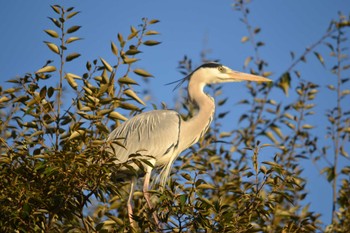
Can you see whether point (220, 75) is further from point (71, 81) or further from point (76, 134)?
point (76, 134)

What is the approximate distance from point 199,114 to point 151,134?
502mm

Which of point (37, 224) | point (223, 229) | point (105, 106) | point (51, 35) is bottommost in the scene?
point (37, 224)

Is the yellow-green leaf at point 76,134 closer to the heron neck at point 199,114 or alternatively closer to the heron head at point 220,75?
the heron neck at point 199,114

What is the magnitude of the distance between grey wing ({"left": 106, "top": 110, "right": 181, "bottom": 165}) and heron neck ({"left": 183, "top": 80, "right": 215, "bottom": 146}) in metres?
0.12

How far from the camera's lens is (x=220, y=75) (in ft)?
21.8

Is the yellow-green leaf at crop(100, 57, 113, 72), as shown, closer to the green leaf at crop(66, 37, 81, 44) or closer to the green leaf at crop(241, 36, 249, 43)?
the green leaf at crop(66, 37, 81, 44)

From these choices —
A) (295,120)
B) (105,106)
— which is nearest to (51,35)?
(105,106)

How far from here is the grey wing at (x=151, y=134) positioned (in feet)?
19.9

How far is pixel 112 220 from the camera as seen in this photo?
13.8 ft

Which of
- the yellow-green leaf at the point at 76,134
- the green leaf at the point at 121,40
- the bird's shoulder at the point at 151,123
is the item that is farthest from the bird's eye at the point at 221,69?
the yellow-green leaf at the point at 76,134

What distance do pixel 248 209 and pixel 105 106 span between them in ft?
3.84

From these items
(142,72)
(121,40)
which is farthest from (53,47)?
(142,72)

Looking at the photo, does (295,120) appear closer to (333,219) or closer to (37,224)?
(333,219)

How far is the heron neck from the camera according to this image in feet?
20.4
